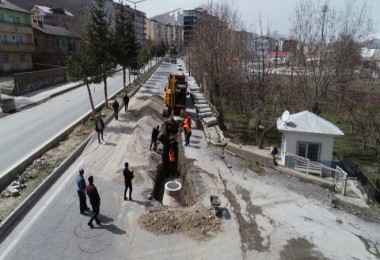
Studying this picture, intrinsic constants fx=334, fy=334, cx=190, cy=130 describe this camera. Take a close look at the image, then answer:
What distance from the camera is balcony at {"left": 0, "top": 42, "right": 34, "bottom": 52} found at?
145 ft

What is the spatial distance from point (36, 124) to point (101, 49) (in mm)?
8318

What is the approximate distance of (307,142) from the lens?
690 inches

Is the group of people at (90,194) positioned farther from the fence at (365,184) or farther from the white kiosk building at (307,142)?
the fence at (365,184)

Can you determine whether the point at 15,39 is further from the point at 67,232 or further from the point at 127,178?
the point at 67,232

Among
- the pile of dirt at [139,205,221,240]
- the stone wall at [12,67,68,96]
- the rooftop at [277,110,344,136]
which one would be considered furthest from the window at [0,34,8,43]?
the pile of dirt at [139,205,221,240]

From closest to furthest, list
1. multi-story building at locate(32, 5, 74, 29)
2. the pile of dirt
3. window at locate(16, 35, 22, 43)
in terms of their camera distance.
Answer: the pile of dirt < window at locate(16, 35, 22, 43) < multi-story building at locate(32, 5, 74, 29)

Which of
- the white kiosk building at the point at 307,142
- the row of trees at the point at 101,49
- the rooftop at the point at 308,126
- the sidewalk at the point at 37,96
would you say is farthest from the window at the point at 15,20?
the white kiosk building at the point at 307,142

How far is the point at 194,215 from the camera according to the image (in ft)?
36.2

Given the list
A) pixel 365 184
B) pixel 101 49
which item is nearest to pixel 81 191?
pixel 365 184

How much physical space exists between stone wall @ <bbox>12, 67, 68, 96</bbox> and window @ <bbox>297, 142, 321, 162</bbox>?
2804 cm

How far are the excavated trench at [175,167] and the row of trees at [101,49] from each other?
5799 mm

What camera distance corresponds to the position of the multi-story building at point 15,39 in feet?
147

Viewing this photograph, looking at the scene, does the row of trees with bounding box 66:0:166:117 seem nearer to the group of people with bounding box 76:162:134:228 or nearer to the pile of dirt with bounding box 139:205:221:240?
the group of people with bounding box 76:162:134:228

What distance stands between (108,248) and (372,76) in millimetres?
35722
